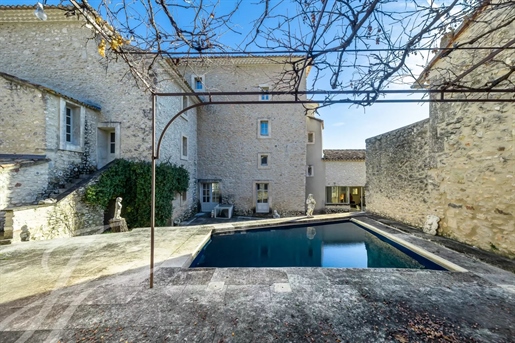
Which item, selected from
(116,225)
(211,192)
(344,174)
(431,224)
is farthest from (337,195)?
(116,225)

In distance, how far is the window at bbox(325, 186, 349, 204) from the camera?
47.4 ft

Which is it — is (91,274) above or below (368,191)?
below

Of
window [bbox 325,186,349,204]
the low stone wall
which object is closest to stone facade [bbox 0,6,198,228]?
the low stone wall

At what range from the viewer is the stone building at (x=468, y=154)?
425cm

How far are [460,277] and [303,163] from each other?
→ 905cm

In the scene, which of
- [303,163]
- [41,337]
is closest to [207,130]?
[303,163]

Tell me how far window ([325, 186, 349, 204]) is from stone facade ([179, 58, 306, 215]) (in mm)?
3382

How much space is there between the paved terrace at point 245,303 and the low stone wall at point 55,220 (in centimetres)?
131

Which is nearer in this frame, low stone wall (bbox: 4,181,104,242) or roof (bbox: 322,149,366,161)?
low stone wall (bbox: 4,181,104,242)

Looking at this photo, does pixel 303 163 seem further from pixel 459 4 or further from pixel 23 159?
pixel 23 159

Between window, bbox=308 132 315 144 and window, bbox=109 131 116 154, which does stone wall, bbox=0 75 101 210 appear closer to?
window, bbox=109 131 116 154

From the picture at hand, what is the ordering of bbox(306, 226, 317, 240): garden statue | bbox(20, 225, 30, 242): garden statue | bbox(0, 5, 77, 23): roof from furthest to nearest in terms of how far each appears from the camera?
bbox(306, 226, 317, 240): garden statue, bbox(0, 5, 77, 23): roof, bbox(20, 225, 30, 242): garden statue

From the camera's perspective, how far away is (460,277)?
132 inches

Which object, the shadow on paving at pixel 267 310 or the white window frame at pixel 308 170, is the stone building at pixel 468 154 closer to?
the shadow on paving at pixel 267 310
